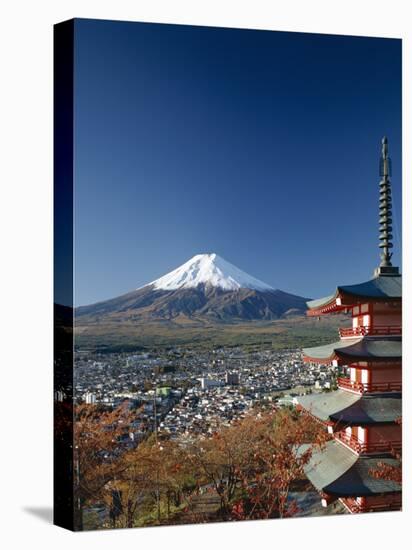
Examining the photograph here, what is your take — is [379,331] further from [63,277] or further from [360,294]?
[63,277]

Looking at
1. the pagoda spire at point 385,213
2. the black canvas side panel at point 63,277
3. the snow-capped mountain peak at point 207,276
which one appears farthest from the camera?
the pagoda spire at point 385,213

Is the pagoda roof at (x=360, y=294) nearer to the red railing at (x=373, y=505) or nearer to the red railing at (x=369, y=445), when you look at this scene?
the red railing at (x=369, y=445)

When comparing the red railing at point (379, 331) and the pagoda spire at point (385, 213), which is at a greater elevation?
the pagoda spire at point (385, 213)

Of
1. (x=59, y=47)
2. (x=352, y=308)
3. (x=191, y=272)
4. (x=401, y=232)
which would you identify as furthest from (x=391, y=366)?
(x=59, y=47)

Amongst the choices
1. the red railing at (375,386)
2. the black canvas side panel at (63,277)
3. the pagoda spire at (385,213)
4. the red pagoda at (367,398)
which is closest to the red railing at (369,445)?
the red pagoda at (367,398)

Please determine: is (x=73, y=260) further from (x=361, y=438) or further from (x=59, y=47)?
(x=361, y=438)

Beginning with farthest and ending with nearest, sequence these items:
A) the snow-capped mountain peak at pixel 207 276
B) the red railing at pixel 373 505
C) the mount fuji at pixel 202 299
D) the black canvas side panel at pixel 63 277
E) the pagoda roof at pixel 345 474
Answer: the red railing at pixel 373 505, the pagoda roof at pixel 345 474, the snow-capped mountain peak at pixel 207 276, the mount fuji at pixel 202 299, the black canvas side panel at pixel 63 277

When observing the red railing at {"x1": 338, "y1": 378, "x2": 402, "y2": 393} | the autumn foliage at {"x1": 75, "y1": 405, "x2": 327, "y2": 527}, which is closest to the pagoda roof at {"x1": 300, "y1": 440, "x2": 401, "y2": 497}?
the autumn foliage at {"x1": 75, "y1": 405, "x2": 327, "y2": 527}

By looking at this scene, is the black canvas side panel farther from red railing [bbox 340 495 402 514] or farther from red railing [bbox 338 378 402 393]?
red railing [bbox 338 378 402 393]
